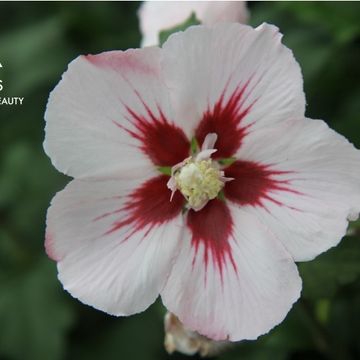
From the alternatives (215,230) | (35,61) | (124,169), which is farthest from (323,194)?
(35,61)

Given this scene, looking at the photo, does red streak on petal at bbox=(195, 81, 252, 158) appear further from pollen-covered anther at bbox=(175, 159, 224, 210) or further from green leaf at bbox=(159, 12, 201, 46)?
green leaf at bbox=(159, 12, 201, 46)

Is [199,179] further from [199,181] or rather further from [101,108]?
[101,108]

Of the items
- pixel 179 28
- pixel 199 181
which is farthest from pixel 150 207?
pixel 179 28

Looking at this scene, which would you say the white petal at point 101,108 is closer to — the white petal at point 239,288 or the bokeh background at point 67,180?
the white petal at point 239,288

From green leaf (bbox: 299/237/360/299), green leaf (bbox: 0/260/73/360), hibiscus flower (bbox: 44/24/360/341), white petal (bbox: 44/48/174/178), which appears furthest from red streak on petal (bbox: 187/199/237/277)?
green leaf (bbox: 0/260/73/360)

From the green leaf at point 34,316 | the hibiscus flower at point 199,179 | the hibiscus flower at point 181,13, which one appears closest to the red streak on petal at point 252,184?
the hibiscus flower at point 199,179

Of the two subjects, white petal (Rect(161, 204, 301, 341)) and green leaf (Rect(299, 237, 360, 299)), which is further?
green leaf (Rect(299, 237, 360, 299))

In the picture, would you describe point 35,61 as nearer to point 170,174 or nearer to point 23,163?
point 23,163
